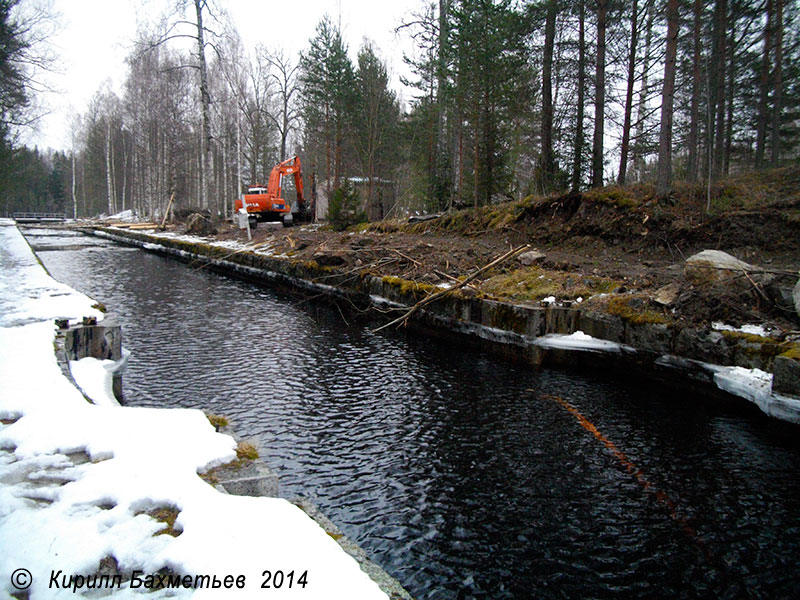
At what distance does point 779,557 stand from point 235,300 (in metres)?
11.7

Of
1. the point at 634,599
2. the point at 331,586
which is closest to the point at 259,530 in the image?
the point at 331,586

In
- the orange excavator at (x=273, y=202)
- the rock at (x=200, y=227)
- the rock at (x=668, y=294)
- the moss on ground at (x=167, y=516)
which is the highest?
the orange excavator at (x=273, y=202)

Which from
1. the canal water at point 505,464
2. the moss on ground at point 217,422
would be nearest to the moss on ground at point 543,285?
the canal water at point 505,464

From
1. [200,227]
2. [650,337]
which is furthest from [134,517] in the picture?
[200,227]

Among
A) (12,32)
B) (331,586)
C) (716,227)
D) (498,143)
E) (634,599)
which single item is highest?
(12,32)

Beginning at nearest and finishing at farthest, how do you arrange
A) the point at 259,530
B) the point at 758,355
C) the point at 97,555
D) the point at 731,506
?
the point at 97,555 < the point at 259,530 < the point at 731,506 < the point at 758,355

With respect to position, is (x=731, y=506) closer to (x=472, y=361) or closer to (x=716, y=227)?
(x=472, y=361)

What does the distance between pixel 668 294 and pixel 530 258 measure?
3.63 m

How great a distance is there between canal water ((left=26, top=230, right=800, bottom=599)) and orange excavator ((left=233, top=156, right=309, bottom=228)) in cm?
1550

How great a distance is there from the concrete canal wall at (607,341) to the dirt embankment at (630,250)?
1.03ft

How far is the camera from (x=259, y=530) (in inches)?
94.3

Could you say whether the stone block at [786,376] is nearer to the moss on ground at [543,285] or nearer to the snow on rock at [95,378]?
the moss on ground at [543,285]

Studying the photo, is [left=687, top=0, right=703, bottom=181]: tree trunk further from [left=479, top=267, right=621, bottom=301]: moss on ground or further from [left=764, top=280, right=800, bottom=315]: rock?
[left=764, top=280, right=800, bottom=315]: rock

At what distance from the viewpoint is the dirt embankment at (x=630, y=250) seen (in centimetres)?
694
